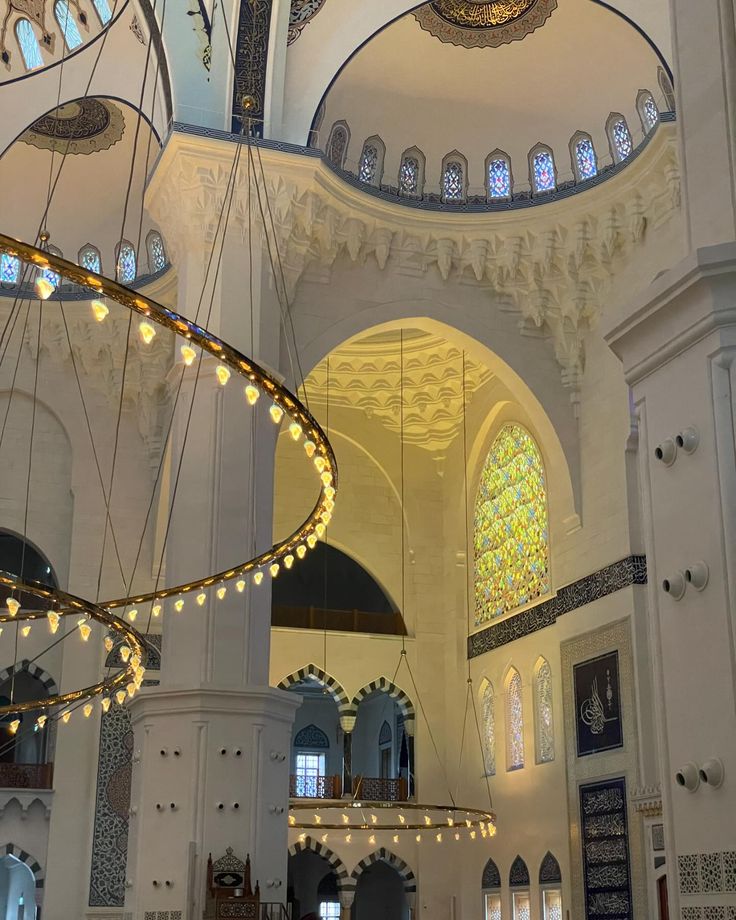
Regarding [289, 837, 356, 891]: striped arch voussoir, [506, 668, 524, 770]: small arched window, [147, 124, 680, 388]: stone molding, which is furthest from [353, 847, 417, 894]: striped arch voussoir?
[147, 124, 680, 388]: stone molding

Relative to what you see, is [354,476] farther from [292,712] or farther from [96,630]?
[292,712]

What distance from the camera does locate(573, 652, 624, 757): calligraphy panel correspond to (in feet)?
33.9

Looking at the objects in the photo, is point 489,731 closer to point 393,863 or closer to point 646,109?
point 393,863

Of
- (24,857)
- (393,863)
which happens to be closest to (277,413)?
(24,857)

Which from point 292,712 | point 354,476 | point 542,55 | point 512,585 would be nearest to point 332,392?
point 354,476

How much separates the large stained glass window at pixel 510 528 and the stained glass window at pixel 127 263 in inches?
178

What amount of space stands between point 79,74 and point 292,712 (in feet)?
19.2

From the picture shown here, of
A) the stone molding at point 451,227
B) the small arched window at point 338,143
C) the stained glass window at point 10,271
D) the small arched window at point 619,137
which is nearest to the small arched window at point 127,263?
the stained glass window at point 10,271

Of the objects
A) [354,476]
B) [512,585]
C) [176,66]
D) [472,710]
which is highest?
[176,66]

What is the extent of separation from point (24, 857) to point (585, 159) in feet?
28.5

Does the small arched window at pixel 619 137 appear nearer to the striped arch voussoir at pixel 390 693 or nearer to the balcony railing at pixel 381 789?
the striped arch voussoir at pixel 390 693

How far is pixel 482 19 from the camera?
36.2ft

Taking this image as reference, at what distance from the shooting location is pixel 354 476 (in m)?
14.7

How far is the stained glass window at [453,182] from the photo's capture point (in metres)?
11.5
